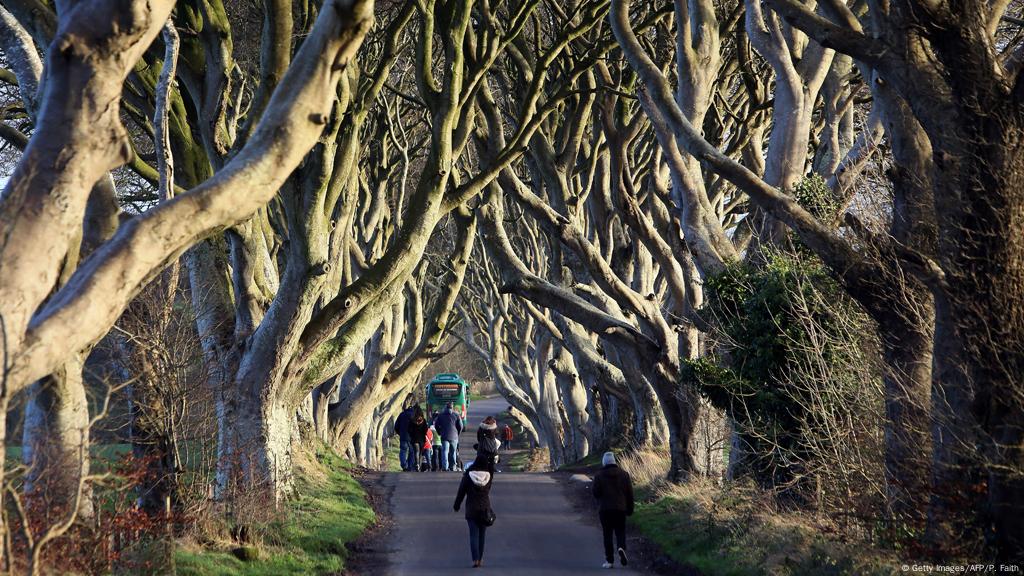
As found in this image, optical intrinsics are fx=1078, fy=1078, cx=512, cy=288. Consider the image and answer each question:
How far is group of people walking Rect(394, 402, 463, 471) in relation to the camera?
1096 inches

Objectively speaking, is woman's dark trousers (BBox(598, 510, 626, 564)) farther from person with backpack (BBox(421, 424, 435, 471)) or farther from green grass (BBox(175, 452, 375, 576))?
person with backpack (BBox(421, 424, 435, 471))

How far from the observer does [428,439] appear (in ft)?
98.5

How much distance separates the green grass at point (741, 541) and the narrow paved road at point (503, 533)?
0.91 metres

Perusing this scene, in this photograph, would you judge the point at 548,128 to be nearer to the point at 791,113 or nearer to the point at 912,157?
the point at 791,113

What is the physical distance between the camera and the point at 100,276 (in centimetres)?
577

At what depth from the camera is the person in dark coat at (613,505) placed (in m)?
13.4

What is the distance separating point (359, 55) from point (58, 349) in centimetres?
1377

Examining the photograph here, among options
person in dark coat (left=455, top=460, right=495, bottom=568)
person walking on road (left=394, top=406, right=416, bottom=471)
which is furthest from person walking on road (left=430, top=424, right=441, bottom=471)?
person in dark coat (left=455, top=460, right=495, bottom=568)

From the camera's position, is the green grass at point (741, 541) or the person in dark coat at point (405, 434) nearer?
the green grass at point (741, 541)

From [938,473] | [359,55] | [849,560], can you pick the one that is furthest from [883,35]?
[359,55]

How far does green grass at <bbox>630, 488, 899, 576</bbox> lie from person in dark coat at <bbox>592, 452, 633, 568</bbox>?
29.6 inches

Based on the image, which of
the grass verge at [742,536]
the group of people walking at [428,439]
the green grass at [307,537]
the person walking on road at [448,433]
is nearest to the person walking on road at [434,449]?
the group of people walking at [428,439]

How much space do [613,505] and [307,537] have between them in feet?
13.1

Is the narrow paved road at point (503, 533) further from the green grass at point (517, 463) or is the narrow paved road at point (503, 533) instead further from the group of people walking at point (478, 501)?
the green grass at point (517, 463)
